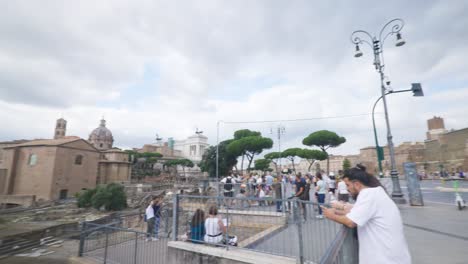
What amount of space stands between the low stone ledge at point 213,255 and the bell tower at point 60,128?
73921 mm

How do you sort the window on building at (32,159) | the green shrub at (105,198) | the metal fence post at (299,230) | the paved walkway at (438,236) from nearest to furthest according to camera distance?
the metal fence post at (299,230), the paved walkway at (438,236), the green shrub at (105,198), the window on building at (32,159)

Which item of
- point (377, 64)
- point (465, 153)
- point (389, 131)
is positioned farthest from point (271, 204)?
point (465, 153)

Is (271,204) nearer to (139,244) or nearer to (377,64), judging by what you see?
(139,244)

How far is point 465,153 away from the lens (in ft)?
129

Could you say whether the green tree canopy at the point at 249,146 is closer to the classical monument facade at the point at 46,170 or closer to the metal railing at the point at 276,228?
the classical monument facade at the point at 46,170

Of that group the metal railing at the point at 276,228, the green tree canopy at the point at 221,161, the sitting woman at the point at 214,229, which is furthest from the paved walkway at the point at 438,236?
the green tree canopy at the point at 221,161

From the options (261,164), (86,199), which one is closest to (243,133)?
(261,164)

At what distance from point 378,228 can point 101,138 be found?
72.3 m

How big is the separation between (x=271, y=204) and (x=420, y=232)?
3.90 m

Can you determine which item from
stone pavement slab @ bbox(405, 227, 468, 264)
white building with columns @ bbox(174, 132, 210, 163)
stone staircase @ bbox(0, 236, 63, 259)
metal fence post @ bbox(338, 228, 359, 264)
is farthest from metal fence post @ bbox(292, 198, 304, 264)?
white building with columns @ bbox(174, 132, 210, 163)

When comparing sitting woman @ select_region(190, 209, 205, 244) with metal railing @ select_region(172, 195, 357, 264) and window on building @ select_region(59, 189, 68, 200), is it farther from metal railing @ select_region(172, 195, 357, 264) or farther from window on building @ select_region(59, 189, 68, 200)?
window on building @ select_region(59, 189, 68, 200)

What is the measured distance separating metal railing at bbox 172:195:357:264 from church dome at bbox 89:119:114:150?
6663 cm

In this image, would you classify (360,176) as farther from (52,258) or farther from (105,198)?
(105,198)

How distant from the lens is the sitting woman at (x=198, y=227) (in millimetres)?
5316
